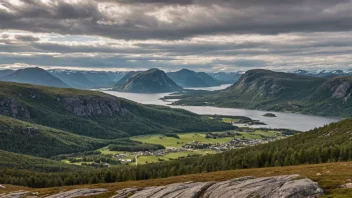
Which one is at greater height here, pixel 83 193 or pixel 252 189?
pixel 252 189

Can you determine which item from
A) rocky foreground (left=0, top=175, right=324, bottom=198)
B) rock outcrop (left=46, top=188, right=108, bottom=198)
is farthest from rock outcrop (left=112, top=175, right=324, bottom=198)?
rock outcrop (left=46, top=188, right=108, bottom=198)

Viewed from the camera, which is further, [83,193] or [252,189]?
[83,193]

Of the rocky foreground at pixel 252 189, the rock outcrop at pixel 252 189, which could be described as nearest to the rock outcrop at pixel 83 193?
the rocky foreground at pixel 252 189

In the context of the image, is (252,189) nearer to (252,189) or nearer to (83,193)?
(252,189)

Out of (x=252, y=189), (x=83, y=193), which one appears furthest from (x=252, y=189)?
(x=83, y=193)

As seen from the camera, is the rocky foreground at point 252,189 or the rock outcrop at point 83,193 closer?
the rocky foreground at point 252,189

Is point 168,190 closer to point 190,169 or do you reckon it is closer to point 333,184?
point 333,184

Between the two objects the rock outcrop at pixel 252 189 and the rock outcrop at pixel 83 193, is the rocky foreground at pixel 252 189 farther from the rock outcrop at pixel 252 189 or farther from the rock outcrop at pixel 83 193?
the rock outcrop at pixel 83 193

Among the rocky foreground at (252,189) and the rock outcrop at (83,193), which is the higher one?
the rocky foreground at (252,189)

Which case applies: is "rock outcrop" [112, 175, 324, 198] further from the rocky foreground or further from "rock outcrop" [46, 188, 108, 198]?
"rock outcrop" [46, 188, 108, 198]
